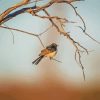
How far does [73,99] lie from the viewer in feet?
48.4

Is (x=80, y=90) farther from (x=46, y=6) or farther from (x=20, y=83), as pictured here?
(x=46, y=6)

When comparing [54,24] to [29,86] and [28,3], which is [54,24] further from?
[29,86]

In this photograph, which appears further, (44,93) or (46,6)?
(44,93)

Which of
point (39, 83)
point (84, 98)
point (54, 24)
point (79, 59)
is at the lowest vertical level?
point (79, 59)

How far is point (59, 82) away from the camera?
14844mm

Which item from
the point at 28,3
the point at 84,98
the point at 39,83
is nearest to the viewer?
the point at 28,3

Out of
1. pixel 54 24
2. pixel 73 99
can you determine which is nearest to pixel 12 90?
pixel 73 99

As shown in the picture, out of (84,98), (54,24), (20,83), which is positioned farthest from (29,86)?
(54,24)

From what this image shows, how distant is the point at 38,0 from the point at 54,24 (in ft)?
0.65

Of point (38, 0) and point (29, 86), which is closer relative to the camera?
point (38, 0)

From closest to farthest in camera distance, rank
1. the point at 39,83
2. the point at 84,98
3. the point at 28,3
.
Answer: the point at 28,3, the point at 84,98, the point at 39,83

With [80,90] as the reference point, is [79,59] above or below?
below

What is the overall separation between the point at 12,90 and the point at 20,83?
2.96ft

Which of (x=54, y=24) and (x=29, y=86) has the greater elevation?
(x=29, y=86)
